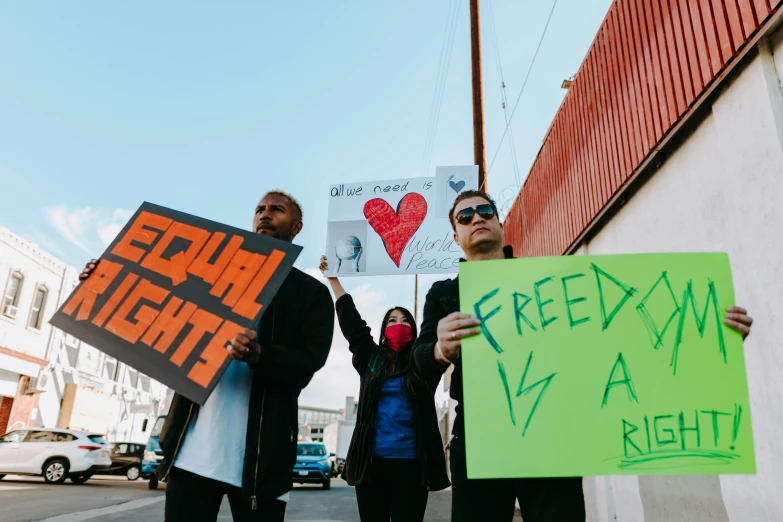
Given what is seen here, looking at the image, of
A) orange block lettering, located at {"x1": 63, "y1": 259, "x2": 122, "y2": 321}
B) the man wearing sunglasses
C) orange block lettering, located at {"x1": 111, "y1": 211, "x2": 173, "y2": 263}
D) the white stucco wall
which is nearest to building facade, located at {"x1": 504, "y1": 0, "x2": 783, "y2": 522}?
the white stucco wall

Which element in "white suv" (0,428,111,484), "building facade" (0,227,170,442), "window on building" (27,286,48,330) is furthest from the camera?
"window on building" (27,286,48,330)

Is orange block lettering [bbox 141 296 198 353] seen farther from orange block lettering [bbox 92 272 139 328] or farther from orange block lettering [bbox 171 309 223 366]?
orange block lettering [bbox 92 272 139 328]

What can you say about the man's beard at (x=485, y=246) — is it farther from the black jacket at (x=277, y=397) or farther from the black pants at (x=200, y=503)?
the black pants at (x=200, y=503)

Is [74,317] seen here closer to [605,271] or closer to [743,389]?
[605,271]

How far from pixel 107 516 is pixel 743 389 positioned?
7810mm

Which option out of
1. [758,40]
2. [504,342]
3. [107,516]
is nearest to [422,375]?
[504,342]

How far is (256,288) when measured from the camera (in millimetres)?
2076

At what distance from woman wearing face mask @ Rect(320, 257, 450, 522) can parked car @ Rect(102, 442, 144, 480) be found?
18.0 meters

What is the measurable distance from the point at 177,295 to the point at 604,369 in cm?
160

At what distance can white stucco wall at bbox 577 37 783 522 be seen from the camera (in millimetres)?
3918

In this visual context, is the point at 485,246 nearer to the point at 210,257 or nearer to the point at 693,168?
the point at 210,257

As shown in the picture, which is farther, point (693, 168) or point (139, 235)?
point (693, 168)

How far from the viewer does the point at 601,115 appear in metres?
7.28

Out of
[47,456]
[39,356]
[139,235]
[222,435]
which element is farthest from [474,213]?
[39,356]
